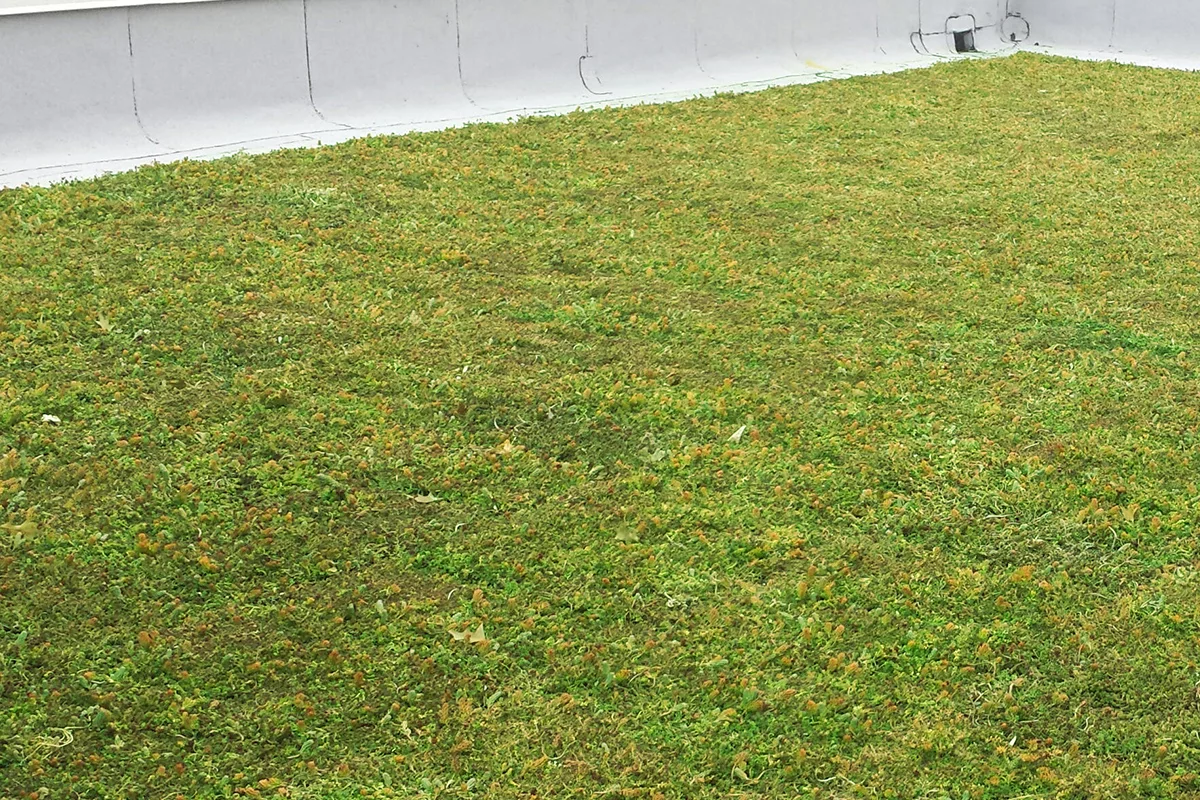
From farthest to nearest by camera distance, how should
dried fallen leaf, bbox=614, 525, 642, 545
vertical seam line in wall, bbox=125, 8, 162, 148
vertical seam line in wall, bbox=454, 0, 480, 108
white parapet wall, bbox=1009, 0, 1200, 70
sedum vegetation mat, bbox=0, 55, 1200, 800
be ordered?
white parapet wall, bbox=1009, 0, 1200, 70 → vertical seam line in wall, bbox=454, 0, 480, 108 → vertical seam line in wall, bbox=125, 8, 162, 148 → dried fallen leaf, bbox=614, 525, 642, 545 → sedum vegetation mat, bbox=0, 55, 1200, 800

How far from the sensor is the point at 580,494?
18.7 feet

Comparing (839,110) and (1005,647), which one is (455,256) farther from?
(839,110)

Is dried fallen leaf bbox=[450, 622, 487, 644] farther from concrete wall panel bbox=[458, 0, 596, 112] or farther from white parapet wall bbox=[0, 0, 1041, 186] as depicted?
concrete wall panel bbox=[458, 0, 596, 112]

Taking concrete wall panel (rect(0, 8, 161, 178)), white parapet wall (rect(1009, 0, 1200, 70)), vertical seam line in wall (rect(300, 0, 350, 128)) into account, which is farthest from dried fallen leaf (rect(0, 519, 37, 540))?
white parapet wall (rect(1009, 0, 1200, 70))

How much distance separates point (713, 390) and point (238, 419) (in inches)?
101

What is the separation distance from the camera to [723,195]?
33.1 feet

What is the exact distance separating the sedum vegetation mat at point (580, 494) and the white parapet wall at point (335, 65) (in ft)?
3.86

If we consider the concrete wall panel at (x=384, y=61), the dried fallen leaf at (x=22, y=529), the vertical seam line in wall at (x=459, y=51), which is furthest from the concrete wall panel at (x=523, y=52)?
the dried fallen leaf at (x=22, y=529)

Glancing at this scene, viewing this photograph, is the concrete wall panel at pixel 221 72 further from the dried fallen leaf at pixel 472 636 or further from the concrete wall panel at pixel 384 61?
the dried fallen leaf at pixel 472 636

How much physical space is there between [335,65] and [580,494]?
7305 millimetres

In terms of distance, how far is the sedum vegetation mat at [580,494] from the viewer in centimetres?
423

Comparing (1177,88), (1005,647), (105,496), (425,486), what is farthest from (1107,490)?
(1177,88)

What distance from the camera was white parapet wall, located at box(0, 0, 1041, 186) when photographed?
9688 millimetres

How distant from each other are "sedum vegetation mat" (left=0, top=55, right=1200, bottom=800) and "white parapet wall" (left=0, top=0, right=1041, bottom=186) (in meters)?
1.18
